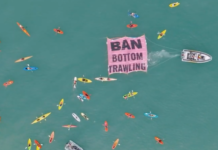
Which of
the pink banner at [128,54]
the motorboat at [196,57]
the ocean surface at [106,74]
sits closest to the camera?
the pink banner at [128,54]

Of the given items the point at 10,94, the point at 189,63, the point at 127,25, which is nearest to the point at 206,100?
the point at 189,63

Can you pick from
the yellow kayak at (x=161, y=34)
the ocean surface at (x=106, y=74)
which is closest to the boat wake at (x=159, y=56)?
the ocean surface at (x=106, y=74)

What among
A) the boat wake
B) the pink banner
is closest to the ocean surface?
the boat wake

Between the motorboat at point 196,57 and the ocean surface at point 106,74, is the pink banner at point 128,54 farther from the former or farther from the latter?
the motorboat at point 196,57

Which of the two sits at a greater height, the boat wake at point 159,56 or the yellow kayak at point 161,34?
the yellow kayak at point 161,34

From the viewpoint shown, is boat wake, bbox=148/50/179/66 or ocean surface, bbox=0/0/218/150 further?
boat wake, bbox=148/50/179/66

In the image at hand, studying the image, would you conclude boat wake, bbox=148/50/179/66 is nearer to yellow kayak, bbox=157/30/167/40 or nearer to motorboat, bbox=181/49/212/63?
motorboat, bbox=181/49/212/63

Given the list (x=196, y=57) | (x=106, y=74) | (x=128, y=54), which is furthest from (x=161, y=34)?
(x=106, y=74)
